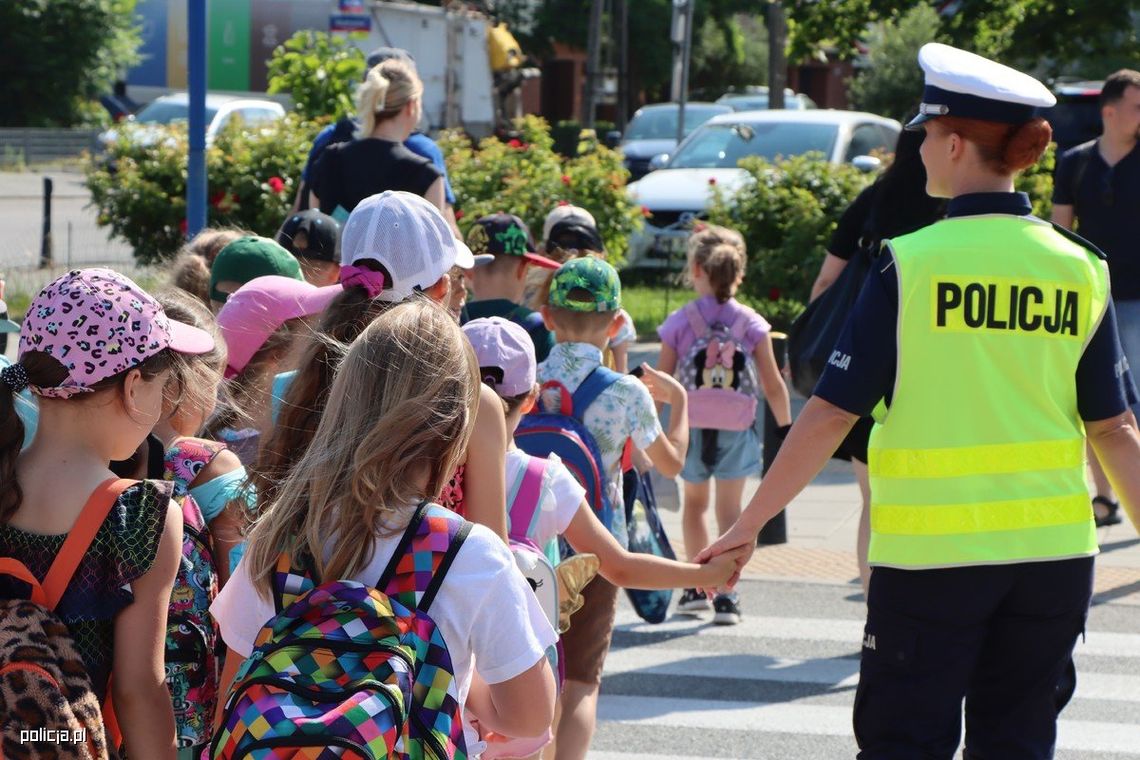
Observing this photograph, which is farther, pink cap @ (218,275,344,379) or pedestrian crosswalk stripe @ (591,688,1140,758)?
pedestrian crosswalk stripe @ (591,688,1140,758)

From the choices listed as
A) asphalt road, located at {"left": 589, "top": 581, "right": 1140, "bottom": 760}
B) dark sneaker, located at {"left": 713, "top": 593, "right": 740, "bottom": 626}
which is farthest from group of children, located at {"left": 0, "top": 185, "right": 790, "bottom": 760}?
dark sneaker, located at {"left": 713, "top": 593, "right": 740, "bottom": 626}

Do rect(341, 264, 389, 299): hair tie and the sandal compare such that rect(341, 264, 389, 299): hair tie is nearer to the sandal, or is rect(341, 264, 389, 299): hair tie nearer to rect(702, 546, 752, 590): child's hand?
rect(702, 546, 752, 590): child's hand

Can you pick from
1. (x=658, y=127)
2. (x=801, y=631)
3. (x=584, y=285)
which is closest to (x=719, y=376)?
(x=801, y=631)

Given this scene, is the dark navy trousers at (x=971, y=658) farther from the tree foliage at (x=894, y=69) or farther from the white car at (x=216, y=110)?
the tree foliage at (x=894, y=69)

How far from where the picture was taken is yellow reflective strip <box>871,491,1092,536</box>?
3492 millimetres

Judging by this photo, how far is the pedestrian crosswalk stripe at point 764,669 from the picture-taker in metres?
6.23

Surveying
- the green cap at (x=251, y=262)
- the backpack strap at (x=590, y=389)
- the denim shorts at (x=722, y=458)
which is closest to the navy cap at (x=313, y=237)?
the green cap at (x=251, y=262)

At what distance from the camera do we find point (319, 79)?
14.2 meters

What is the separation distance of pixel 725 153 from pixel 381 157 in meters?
10.9

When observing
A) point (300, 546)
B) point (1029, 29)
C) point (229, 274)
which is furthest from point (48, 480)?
point (1029, 29)

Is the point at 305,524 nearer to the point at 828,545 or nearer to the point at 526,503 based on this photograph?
the point at 526,503

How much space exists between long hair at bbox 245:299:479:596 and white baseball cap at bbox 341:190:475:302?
0.96 m

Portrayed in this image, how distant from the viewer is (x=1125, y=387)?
3.73 metres

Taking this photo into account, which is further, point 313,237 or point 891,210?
point 891,210
